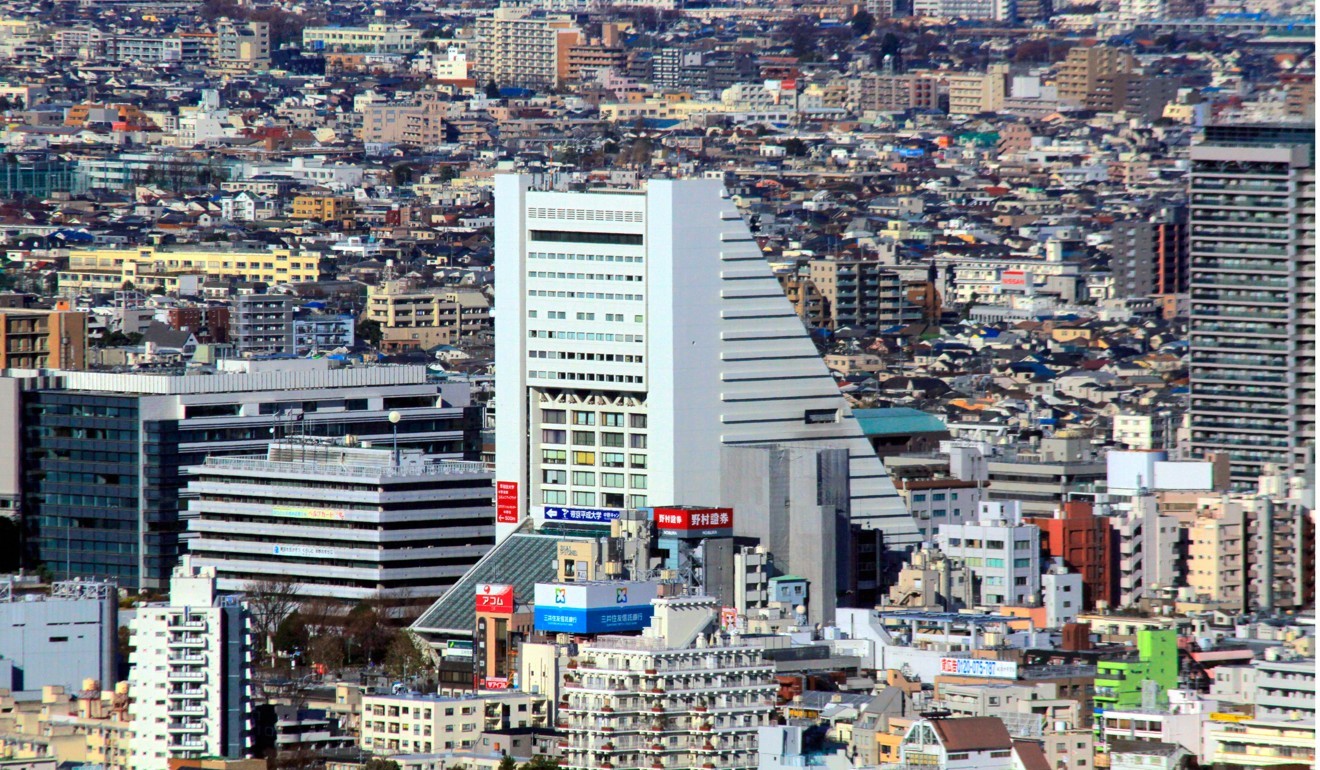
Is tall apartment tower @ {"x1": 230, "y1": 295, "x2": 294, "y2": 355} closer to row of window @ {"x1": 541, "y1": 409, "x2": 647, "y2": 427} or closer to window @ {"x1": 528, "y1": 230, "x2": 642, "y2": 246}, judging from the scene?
window @ {"x1": 528, "y1": 230, "x2": 642, "y2": 246}

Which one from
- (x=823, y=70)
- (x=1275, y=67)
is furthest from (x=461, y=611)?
(x=823, y=70)

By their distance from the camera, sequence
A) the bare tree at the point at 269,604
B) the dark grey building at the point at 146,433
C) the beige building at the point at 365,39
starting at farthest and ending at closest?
the beige building at the point at 365,39, the dark grey building at the point at 146,433, the bare tree at the point at 269,604

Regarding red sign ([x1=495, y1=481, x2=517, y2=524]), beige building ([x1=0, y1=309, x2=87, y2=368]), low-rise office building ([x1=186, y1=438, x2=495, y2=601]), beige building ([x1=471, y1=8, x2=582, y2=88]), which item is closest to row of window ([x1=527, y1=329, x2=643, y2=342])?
low-rise office building ([x1=186, y1=438, x2=495, y2=601])

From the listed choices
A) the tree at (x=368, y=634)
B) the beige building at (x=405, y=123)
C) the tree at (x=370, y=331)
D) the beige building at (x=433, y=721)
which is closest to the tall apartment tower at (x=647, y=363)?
the tree at (x=368, y=634)

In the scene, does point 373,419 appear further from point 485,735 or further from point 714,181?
point 485,735

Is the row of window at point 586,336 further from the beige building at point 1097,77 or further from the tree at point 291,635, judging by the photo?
the beige building at point 1097,77

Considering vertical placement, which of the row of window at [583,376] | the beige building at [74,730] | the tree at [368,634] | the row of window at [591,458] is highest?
the row of window at [583,376]

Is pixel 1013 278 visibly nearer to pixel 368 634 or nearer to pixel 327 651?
pixel 368 634
